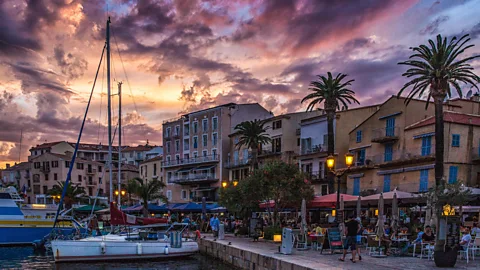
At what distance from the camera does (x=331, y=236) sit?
Result: 1991cm

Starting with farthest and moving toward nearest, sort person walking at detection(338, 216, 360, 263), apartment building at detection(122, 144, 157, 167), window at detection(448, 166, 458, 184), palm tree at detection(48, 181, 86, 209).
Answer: apartment building at detection(122, 144, 157, 167) < palm tree at detection(48, 181, 86, 209) < window at detection(448, 166, 458, 184) < person walking at detection(338, 216, 360, 263)

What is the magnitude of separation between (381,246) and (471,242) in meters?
3.43

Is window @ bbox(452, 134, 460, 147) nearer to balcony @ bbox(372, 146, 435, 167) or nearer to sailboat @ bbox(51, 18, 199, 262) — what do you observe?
balcony @ bbox(372, 146, 435, 167)

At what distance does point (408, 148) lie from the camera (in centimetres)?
4375

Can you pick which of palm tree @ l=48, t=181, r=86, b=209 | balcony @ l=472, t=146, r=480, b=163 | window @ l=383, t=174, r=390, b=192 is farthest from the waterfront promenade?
palm tree @ l=48, t=181, r=86, b=209

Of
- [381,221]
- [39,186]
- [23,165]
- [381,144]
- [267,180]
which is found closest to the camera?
[381,221]

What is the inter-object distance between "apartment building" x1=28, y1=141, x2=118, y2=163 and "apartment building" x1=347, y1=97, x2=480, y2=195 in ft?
244

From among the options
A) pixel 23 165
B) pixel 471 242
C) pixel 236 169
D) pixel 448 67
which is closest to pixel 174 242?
pixel 471 242

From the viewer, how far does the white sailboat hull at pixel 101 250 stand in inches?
1090

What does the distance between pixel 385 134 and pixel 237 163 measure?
26519mm

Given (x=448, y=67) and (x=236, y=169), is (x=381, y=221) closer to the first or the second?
(x=448, y=67)

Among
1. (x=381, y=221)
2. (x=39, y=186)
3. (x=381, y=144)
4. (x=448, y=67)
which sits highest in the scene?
(x=448, y=67)

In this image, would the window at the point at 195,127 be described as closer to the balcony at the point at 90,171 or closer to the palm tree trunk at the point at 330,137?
the balcony at the point at 90,171

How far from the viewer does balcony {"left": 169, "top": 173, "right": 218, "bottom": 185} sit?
239ft
